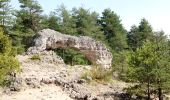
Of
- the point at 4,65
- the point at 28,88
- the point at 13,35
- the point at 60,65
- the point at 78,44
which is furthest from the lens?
the point at 13,35

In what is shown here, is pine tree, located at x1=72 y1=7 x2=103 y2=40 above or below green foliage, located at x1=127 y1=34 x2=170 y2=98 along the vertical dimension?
above

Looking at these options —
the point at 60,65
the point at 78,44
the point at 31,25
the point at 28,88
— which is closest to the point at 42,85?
the point at 28,88

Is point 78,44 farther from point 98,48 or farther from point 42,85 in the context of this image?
point 42,85

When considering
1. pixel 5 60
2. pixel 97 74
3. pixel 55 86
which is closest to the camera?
pixel 5 60

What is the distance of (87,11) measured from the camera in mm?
56688

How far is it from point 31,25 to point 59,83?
28924 millimetres

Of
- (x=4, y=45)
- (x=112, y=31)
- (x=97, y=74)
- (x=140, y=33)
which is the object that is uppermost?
(x=112, y=31)

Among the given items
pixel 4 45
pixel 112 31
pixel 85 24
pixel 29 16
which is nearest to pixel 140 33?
pixel 112 31

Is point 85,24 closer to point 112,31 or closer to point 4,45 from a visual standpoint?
point 112,31

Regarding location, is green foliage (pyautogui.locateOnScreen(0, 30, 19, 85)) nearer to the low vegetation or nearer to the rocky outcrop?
the low vegetation

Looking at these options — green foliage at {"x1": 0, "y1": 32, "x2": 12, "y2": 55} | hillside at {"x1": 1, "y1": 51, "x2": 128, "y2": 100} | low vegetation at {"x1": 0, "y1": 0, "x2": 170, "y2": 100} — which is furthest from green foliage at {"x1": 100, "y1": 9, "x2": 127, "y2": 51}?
green foliage at {"x1": 0, "y1": 32, "x2": 12, "y2": 55}

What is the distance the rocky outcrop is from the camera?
96.2 ft

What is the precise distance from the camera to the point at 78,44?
2970 cm

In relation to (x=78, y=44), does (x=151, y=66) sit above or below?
below
